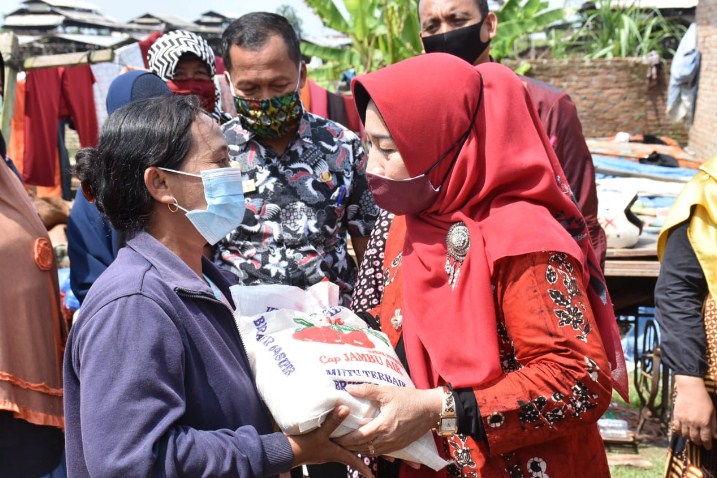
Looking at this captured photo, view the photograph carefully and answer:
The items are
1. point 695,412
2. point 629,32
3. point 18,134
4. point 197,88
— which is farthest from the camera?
point 629,32

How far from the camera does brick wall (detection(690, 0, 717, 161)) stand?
35.3 ft

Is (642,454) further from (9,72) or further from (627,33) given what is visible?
(627,33)

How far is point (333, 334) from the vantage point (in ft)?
5.63

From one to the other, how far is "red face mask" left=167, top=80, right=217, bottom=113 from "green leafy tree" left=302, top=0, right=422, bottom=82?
6.60m

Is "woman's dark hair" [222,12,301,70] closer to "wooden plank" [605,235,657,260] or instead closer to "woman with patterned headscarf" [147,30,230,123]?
"woman with patterned headscarf" [147,30,230,123]

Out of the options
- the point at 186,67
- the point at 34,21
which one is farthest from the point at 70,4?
the point at 186,67

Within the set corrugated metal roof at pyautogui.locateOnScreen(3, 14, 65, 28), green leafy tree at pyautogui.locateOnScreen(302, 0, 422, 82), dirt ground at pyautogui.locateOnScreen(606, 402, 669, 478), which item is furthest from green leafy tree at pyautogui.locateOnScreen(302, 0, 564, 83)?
corrugated metal roof at pyautogui.locateOnScreen(3, 14, 65, 28)

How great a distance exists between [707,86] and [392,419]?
11.4 meters

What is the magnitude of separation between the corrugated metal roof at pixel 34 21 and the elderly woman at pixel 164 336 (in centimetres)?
2244

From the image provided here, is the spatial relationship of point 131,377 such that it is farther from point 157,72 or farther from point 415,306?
point 157,72

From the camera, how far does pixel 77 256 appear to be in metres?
2.76

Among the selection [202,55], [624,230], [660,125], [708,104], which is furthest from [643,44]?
[202,55]

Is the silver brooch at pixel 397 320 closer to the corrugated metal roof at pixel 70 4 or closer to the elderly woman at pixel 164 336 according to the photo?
the elderly woman at pixel 164 336

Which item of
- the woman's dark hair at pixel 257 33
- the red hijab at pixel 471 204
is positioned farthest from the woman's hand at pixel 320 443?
the woman's dark hair at pixel 257 33
